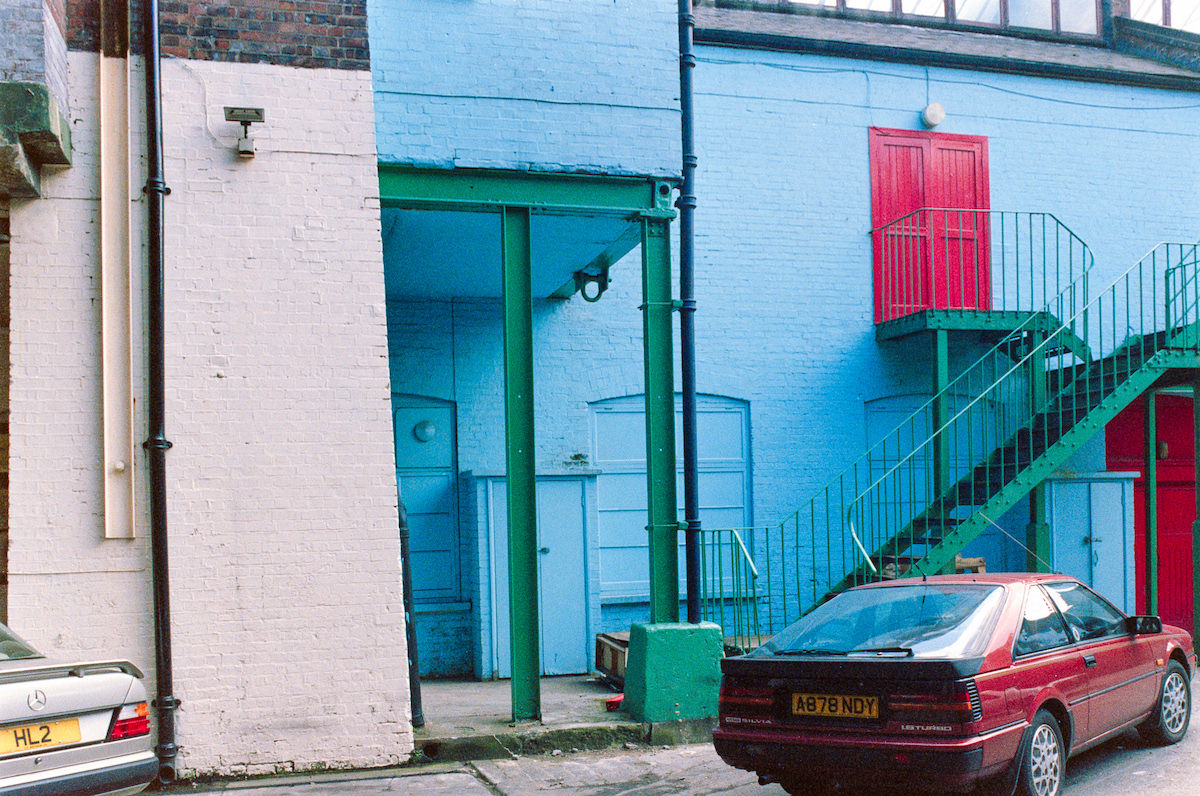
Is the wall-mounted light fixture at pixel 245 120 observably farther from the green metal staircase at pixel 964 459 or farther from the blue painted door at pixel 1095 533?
the blue painted door at pixel 1095 533

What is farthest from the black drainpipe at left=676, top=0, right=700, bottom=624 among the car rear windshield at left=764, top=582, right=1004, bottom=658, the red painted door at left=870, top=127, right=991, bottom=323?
the red painted door at left=870, top=127, right=991, bottom=323

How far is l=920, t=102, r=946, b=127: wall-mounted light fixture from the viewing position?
11797 millimetres

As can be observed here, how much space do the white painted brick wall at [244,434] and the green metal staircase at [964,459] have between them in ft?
10.8

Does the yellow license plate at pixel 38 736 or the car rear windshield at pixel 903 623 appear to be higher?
the car rear windshield at pixel 903 623

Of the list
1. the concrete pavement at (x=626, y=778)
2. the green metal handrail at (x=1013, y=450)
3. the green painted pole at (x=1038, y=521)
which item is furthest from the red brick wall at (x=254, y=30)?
the green painted pole at (x=1038, y=521)

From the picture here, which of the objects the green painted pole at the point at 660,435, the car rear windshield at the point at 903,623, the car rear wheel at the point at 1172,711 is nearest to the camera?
the car rear windshield at the point at 903,623

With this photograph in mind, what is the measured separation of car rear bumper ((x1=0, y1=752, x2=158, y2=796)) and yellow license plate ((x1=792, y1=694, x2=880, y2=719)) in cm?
311

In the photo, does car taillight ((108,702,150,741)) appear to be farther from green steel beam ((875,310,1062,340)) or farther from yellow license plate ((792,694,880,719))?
green steel beam ((875,310,1062,340))

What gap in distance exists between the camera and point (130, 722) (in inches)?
191

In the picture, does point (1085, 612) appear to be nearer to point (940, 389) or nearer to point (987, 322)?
point (940, 389)

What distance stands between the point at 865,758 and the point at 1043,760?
1.00 metres

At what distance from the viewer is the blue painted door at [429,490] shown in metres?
10.3

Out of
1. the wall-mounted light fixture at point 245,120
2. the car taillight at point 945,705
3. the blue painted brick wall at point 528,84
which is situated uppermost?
the blue painted brick wall at point 528,84

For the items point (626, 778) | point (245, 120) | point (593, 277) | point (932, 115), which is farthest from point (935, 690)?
point (932, 115)
